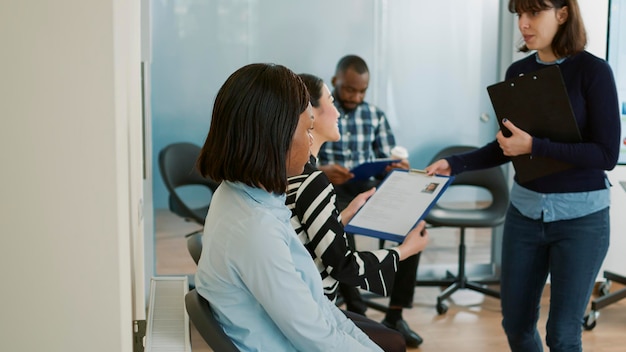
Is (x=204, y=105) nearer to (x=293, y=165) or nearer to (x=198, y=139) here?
(x=198, y=139)

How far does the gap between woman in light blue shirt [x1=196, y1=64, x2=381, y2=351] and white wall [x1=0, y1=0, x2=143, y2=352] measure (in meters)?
0.24

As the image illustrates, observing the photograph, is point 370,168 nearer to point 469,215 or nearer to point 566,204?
point 469,215

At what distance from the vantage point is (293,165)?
1.77 m

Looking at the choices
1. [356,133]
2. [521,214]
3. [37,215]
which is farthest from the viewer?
[356,133]

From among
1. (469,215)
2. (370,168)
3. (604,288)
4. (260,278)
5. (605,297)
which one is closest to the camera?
(260,278)

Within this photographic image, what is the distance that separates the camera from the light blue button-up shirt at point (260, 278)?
60.9 inches

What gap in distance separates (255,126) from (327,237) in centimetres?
64

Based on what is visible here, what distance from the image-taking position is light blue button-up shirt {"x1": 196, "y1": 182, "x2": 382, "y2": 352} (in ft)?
5.08

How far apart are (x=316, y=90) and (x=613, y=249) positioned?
2840 millimetres

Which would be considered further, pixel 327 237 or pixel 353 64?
pixel 353 64

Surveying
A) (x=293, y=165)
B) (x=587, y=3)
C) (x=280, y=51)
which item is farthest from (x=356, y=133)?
(x=293, y=165)

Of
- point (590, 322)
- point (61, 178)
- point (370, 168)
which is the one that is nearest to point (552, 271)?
point (370, 168)

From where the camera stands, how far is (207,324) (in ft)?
5.21

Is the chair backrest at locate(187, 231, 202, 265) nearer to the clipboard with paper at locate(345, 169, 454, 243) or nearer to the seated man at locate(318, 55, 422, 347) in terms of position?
the clipboard with paper at locate(345, 169, 454, 243)
